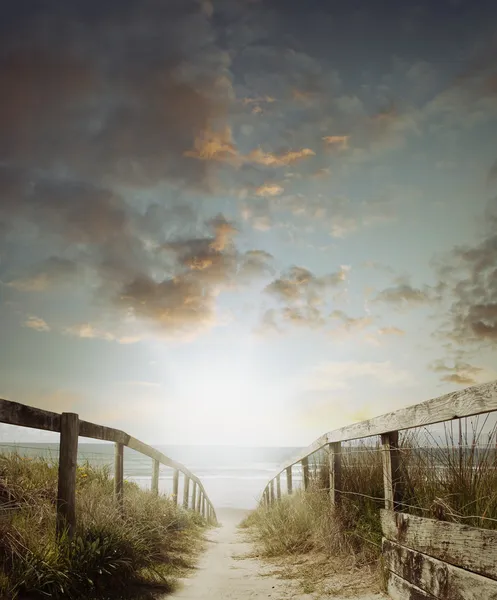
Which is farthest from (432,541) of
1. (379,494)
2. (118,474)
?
(118,474)

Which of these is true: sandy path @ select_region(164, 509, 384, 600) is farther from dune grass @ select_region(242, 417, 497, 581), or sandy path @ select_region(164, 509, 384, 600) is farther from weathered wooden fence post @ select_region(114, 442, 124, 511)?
weathered wooden fence post @ select_region(114, 442, 124, 511)

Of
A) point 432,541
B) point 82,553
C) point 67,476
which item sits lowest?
point 82,553

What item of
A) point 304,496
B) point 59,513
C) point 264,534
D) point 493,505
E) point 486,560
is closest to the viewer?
point 486,560

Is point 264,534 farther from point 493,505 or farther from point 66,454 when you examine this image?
point 493,505

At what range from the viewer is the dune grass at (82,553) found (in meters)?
3.78

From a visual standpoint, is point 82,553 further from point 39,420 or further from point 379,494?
point 379,494

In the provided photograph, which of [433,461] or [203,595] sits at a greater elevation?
[433,461]

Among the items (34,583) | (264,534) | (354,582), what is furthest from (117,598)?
(264,534)

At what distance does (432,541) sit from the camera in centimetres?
352

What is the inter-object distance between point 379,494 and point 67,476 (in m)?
3.27

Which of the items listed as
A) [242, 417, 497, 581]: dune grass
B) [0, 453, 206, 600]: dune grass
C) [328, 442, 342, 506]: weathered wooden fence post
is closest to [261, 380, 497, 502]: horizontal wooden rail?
[242, 417, 497, 581]: dune grass

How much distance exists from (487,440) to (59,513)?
3.58 m

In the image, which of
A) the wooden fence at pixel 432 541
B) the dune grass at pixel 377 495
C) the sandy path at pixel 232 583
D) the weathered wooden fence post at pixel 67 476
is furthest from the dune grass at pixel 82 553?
the wooden fence at pixel 432 541

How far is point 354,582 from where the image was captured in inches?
→ 181
